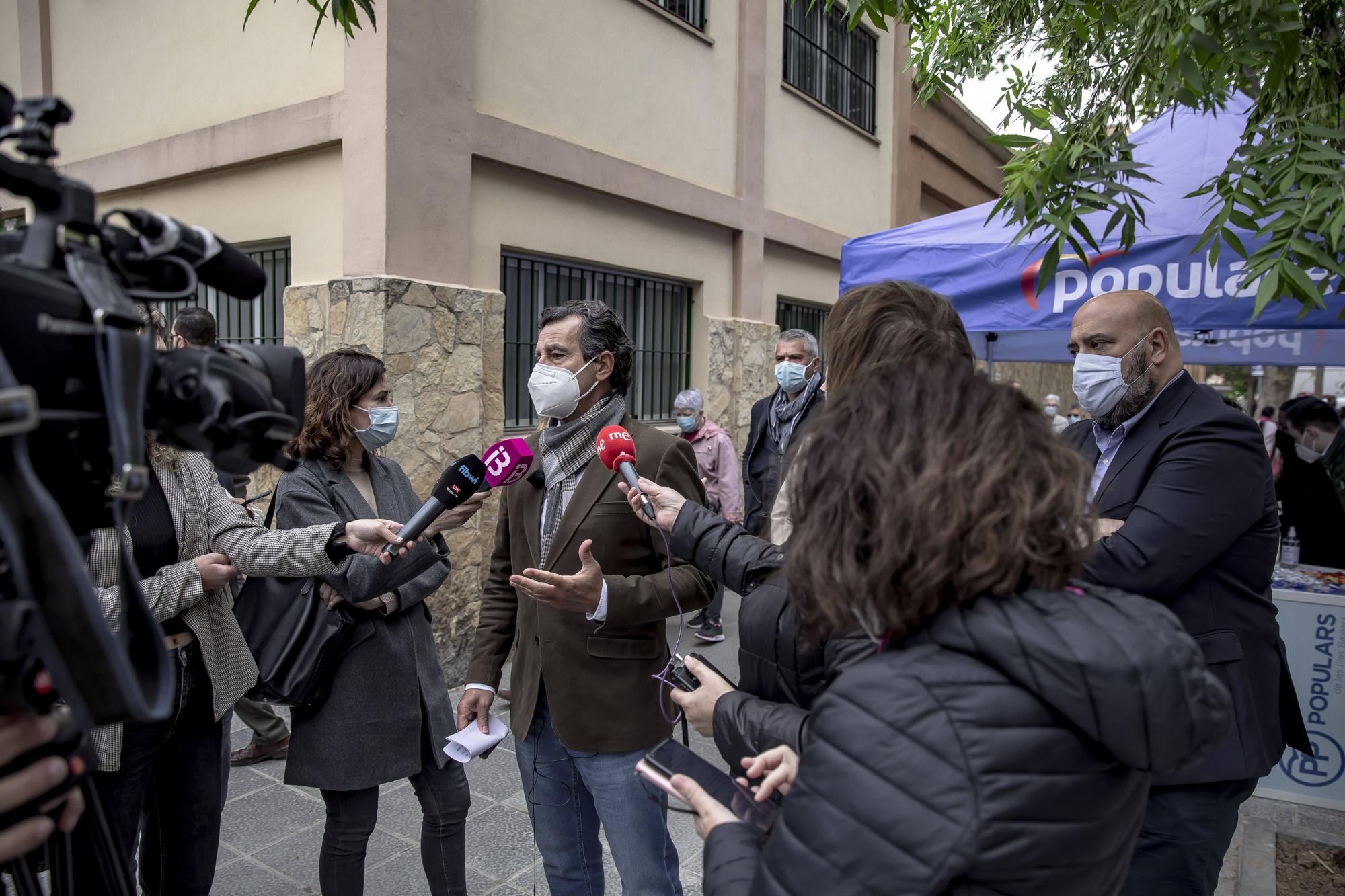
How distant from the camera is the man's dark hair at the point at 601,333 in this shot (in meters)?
2.58

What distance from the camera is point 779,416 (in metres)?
5.56

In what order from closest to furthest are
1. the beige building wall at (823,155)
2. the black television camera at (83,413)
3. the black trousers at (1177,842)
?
the black television camera at (83,413)
the black trousers at (1177,842)
the beige building wall at (823,155)

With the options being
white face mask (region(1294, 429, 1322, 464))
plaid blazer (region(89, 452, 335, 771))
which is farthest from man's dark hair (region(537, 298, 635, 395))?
white face mask (region(1294, 429, 1322, 464))

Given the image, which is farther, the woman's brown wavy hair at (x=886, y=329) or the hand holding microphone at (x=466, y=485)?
the hand holding microphone at (x=466, y=485)

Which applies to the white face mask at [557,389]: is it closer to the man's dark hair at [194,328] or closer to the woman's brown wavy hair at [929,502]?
the woman's brown wavy hair at [929,502]

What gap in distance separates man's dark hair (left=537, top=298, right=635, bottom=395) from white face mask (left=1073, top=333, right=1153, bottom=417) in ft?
4.48

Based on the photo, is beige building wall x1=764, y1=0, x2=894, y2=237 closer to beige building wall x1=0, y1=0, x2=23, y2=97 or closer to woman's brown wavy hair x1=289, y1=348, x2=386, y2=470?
woman's brown wavy hair x1=289, y1=348, x2=386, y2=470

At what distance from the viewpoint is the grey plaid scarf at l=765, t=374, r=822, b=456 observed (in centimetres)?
499

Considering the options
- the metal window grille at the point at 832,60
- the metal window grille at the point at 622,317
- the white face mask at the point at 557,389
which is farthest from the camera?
the metal window grille at the point at 832,60

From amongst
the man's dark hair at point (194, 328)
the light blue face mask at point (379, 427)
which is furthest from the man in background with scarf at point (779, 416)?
the man's dark hair at point (194, 328)

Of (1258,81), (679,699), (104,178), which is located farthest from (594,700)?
(104,178)

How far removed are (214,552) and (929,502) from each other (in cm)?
Result: 219

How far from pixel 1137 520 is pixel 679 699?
123cm

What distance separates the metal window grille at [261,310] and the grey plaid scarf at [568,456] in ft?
13.1
